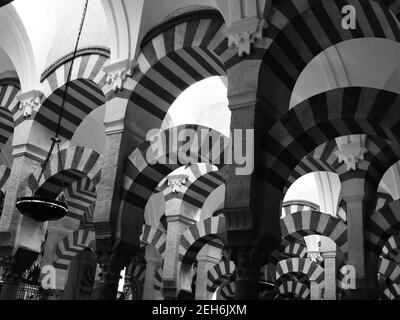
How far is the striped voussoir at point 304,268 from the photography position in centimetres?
1005

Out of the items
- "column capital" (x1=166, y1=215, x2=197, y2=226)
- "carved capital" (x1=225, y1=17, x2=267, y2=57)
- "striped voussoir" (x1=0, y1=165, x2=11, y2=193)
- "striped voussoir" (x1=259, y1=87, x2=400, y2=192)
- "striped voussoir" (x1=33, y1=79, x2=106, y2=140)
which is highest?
"striped voussoir" (x1=33, y1=79, x2=106, y2=140)

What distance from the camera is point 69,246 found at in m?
8.55

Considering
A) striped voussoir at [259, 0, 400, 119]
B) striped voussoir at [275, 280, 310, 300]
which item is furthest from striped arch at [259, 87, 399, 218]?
striped voussoir at [275, 280, 310, 300]

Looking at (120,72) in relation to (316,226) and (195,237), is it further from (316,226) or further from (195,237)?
(316,226)

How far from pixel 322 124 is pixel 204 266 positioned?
5907mm

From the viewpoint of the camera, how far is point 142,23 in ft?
19.9

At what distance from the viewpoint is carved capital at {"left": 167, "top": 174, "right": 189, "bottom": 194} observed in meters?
8.38

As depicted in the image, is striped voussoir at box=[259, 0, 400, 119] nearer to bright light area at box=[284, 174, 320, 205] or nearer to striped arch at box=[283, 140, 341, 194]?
striped arch at box=[283, 140, 341, 194]

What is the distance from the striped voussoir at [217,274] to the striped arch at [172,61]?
14.4 ft

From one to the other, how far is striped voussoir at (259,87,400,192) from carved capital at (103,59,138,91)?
228 centimetres

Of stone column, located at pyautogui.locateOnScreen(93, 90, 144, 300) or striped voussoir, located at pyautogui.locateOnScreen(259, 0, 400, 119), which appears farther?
stone column, located at pyautogui.locateOnScreen(93, 90, 144, 300)

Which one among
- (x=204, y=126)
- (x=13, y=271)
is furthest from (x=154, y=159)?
(x=13, y=271)
